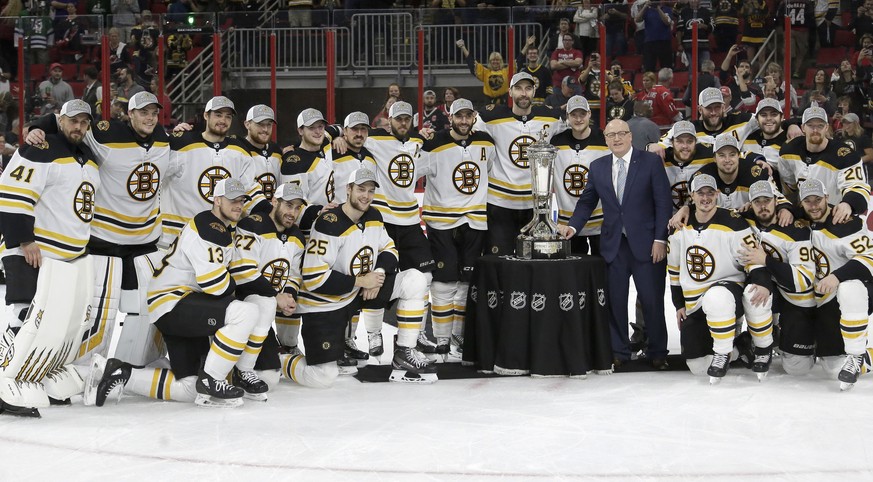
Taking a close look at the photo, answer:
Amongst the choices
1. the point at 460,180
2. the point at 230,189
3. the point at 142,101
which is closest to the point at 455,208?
the point at 460,180

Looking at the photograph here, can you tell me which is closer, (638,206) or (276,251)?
(276,251)

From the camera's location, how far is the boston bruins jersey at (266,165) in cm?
533

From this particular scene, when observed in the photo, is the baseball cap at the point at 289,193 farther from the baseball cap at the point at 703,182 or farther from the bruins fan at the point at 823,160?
the bruins fan at the point at 823,160

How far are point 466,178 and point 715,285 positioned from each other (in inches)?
54.1

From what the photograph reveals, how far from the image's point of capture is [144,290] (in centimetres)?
486

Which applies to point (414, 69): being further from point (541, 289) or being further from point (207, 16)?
point (541, 289)

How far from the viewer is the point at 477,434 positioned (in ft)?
13.4

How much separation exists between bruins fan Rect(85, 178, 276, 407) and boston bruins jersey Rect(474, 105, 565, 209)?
1597 millimetres

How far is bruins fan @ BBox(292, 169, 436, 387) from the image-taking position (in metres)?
4.96

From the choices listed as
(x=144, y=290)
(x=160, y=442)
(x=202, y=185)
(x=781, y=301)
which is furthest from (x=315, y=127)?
(x=781, y=301)

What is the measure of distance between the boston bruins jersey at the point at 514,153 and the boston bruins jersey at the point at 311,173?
2.89ft

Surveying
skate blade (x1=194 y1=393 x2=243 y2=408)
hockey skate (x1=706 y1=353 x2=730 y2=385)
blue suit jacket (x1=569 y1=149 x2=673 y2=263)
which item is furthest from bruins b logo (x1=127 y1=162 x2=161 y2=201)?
hockey skate (x1=706 y1=353 x2=730 y2=385)

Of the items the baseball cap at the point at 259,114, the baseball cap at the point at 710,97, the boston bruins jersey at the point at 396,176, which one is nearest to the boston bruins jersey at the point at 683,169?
the baseball cap at the point at 710,97

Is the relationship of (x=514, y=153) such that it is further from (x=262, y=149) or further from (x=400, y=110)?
(x=262, y=149)
